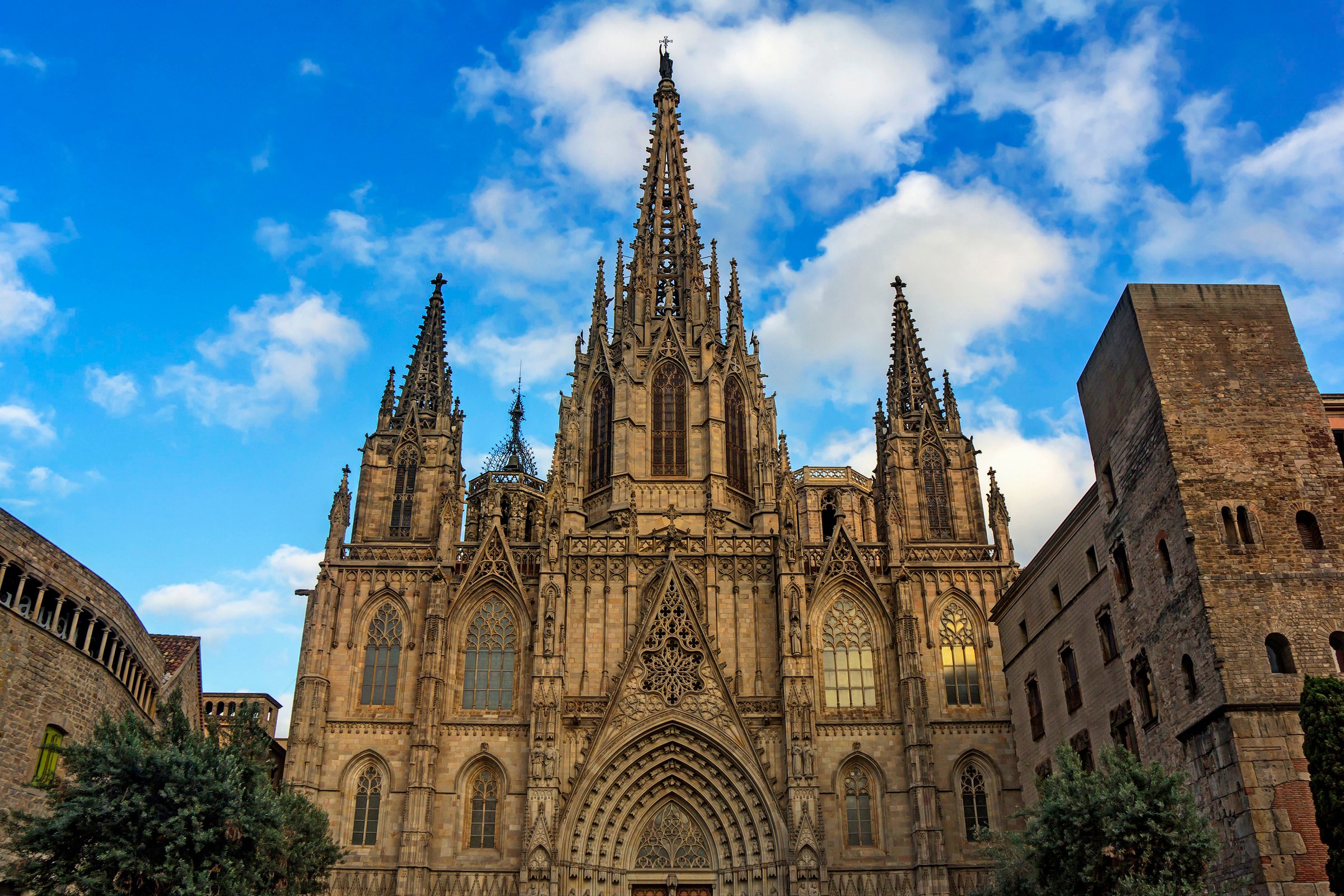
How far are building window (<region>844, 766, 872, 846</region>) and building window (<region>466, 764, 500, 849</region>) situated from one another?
1195 cm

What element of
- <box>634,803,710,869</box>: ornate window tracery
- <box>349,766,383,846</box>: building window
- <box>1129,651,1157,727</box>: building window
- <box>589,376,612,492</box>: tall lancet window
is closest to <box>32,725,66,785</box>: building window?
<box>349,766,383,846</box>: building window

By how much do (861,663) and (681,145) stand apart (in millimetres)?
27828

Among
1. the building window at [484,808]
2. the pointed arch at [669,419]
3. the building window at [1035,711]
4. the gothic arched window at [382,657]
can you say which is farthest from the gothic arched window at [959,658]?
the gothic arched window at [382,657]

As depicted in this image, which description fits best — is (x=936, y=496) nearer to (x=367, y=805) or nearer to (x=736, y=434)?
(x=736, y=434)

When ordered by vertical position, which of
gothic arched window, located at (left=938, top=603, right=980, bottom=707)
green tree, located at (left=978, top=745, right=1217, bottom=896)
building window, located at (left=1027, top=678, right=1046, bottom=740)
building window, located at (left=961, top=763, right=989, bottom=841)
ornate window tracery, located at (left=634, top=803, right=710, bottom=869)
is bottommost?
green tree, located at (left=978, top=745, right=1217, bottom=896)

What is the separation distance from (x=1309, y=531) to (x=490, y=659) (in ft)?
88.0

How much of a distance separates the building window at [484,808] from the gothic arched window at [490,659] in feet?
7.86

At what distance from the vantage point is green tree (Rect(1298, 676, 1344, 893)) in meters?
18.6

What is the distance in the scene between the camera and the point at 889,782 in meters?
37.7

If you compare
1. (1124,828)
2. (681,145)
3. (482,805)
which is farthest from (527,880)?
(681,145)

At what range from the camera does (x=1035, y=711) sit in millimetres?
35812

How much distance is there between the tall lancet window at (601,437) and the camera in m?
45.0

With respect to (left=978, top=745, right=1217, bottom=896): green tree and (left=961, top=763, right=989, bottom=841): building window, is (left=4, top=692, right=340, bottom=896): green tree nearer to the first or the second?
(left=978, top=745, right=1217, bottom=896): green tree

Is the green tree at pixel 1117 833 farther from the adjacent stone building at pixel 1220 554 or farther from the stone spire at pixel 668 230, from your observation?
the stone spire at pixel 668 230
